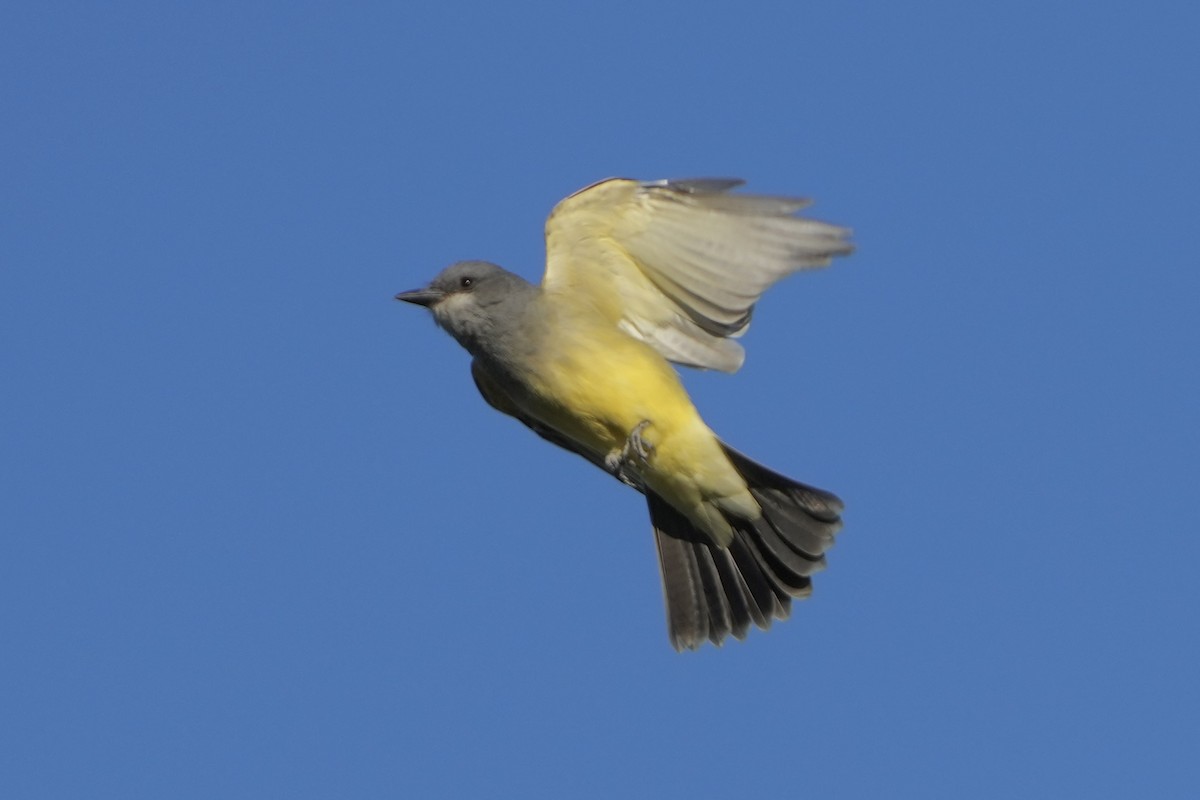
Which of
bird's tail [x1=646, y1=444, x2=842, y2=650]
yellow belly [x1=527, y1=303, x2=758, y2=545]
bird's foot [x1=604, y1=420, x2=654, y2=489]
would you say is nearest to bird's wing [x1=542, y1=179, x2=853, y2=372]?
yellow belly [x1=527, y1=303, x2=758, y2=545]

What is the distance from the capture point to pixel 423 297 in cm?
884

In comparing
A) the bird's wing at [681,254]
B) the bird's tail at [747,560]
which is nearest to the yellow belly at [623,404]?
the bird's wing at [681,254]

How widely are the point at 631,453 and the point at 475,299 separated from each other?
1.18 meters

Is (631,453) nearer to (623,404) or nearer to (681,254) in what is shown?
(623,404)

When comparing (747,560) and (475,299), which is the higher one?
(475,299)

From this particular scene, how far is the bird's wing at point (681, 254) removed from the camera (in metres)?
8.30

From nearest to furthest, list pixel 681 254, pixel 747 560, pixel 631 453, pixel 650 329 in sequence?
1. pixel 631 453
2. pixel 681 254
3. pixel 650 329
4. pixel 747 560

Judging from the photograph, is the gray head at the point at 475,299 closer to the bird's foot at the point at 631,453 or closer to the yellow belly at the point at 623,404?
the yellow belly at the point at 623,404

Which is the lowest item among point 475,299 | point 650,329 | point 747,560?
point 747,560

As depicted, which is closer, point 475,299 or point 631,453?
point 631,453

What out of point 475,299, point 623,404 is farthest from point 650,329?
point 475,299

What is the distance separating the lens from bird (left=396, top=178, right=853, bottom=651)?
27.6 ft

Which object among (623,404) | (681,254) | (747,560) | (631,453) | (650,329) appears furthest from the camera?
(747,560)

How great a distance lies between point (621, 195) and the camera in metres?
8.51
